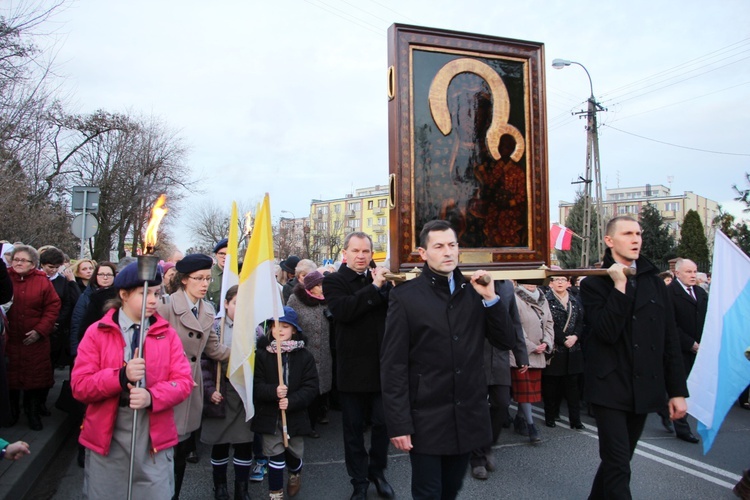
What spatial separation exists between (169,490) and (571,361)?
→ 5184 mm

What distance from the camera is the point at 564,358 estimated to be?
278 inches

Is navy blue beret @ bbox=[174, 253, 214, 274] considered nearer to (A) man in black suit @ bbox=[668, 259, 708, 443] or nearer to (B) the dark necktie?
(B) the dark necktie

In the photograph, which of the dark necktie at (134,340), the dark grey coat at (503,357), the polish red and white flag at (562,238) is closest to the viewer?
the dark necktie at (134,340)

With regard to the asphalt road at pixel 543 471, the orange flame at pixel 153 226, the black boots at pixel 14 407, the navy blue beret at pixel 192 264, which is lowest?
the asphalt road at pixel 543 471

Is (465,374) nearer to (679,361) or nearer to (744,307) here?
(679,361)

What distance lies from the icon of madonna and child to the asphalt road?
2.20 meters

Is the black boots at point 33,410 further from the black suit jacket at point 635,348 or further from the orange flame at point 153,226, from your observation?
the black suit jacket at point 635,348

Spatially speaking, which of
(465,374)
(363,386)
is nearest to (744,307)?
(465,374)

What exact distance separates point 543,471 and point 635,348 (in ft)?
7.16

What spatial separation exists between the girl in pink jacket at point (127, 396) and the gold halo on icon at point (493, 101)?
2532 mm

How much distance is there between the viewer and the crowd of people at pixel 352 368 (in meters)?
3.23

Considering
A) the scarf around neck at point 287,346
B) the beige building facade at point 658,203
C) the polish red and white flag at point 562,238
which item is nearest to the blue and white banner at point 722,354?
the scarf around neck at point 287,346

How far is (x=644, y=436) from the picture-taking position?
6.62 m

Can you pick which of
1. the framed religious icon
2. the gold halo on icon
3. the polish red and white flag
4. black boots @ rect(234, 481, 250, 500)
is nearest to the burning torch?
black boots @ rect(234, 481, 250, 500)
